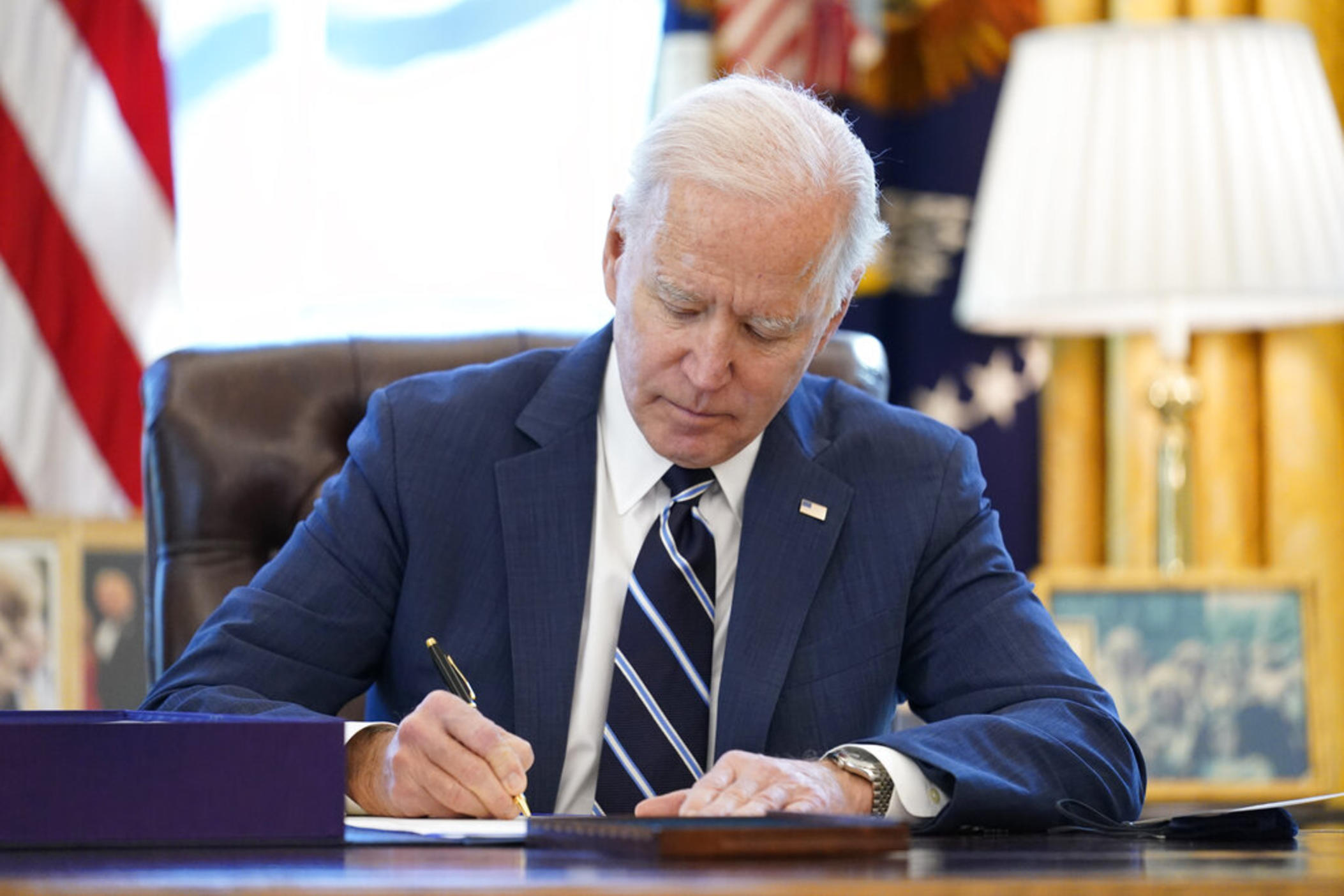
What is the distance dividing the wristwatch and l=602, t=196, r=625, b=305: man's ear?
637mm

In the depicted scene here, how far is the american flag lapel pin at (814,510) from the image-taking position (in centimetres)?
196

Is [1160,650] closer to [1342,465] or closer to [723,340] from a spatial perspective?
[1342,465]

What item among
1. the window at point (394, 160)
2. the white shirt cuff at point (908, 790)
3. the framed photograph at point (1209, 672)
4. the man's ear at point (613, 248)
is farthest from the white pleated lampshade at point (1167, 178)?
the white shirt cuff at point (908, 790)

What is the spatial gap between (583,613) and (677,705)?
0.51 ft

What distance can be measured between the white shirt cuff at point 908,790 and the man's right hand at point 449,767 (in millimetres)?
339

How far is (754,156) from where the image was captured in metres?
1.81

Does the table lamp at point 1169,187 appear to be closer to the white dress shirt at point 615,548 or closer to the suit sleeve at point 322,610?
the white dress shirt at point 615,548

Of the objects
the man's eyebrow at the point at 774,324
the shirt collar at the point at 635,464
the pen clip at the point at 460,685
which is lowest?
the pen clip at the point at 460,685

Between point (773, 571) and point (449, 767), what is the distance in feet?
1.87

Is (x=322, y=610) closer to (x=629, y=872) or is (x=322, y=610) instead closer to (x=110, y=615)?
(x=629, y=872)

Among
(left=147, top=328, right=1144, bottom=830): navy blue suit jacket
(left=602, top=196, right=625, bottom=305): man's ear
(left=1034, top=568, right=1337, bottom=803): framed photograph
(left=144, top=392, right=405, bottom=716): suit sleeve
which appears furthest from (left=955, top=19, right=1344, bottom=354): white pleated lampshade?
(left=144, top=392, right=405, bottom=716): suit sleeve

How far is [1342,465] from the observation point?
314cm

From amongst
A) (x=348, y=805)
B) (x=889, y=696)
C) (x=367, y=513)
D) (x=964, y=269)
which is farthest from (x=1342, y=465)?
(x=348, y=805)

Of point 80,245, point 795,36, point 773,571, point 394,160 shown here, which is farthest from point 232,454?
point 795,36
